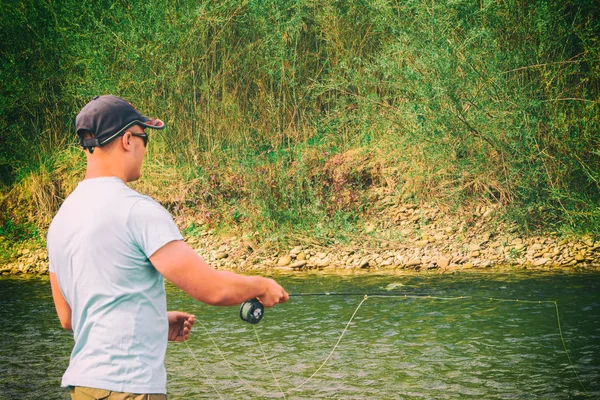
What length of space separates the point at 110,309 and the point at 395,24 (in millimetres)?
9906

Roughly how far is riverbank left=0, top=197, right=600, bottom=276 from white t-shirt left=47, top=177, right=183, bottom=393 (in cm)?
840

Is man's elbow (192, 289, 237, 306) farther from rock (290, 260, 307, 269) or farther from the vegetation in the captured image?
rock (290, 260, 307, 269)

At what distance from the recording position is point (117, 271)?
7.07ft

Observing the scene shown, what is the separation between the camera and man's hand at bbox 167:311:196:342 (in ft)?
8.63

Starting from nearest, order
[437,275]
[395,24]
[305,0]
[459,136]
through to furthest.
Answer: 1. [437,275]
2. [459,136]
3. [395,24]
4. [305,0]

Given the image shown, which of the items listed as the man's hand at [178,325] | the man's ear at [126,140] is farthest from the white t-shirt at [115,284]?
the man's hand at [178,325]

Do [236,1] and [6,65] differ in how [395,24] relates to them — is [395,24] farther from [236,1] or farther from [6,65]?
[6,65]

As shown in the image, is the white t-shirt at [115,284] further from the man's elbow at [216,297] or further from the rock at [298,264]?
the rock at [298,264]

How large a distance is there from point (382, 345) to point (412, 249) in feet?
13.4

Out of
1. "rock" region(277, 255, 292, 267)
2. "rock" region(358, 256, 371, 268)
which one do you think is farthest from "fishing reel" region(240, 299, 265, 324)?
"rock" region(277, 255, 292, 267)

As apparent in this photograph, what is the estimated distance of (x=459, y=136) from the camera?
10656mm

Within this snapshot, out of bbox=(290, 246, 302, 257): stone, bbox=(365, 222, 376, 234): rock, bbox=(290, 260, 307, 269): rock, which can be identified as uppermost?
bbox=(365, 222, 376, 234): rock

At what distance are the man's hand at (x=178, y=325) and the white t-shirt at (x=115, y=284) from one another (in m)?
0.41

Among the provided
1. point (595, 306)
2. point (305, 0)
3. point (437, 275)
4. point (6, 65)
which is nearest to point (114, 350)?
point (595, 306)
